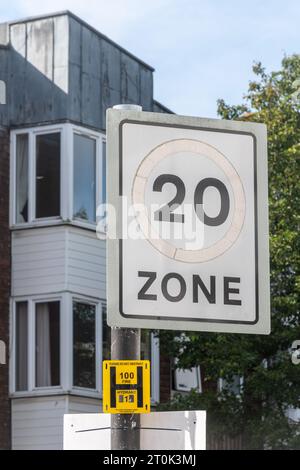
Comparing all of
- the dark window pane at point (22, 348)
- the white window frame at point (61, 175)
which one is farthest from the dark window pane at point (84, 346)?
the white window frame at point (61, 175)

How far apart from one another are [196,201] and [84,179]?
19393 mm

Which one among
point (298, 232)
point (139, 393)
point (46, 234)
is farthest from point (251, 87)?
point (139, 393)

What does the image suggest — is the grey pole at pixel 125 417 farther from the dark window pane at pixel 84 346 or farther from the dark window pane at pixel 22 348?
the dark window pane at pixel 22 348

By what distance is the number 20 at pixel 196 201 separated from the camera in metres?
4.76

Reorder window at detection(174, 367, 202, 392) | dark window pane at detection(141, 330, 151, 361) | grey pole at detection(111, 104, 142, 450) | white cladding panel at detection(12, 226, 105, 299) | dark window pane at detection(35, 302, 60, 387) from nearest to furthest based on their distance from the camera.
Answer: grey pole at detection(111, 104, 142, 450)
dark window pane at detection(141, 330, 151, 361)
dark window pane at detection(35, 302, 60, 387)
white cladding panel at detection(12, 226, 105, 299)
window at detection(174, 367, 202, 392)

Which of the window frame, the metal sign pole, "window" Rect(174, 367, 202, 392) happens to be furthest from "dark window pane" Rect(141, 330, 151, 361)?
the metal sign pole

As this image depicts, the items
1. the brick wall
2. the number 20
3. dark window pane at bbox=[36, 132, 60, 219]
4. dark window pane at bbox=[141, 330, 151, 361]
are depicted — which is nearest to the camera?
the number 20

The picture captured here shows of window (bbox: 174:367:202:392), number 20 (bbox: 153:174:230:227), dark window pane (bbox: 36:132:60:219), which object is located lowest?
window (bbox: 174:367:202:392)

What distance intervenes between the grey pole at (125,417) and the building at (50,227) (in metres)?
17.7

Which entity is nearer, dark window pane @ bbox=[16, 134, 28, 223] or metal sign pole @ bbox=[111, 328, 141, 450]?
metal sign pole @ bbox=[111, 328, 141, 450]

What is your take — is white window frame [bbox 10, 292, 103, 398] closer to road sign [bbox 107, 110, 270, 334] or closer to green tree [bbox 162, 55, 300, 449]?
green tree [bbox 162, 55, 300, 449]

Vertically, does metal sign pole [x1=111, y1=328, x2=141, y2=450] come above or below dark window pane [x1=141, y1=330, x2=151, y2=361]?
below

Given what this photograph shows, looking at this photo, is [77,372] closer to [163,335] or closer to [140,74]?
[163,335]

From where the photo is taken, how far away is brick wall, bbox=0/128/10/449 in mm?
23344
